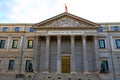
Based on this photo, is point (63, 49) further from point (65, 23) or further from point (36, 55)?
point (36, 55)

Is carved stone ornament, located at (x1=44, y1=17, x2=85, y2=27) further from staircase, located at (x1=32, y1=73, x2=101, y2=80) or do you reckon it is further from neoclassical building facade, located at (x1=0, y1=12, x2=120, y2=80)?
staircase, located at (x1=32, y1=73, x2=101, y2=80)

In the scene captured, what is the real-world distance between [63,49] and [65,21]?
6263 millimetres

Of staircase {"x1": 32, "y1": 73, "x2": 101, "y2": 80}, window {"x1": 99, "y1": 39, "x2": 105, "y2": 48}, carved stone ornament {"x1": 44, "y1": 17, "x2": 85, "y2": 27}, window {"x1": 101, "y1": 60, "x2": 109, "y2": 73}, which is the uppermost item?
carved stone ornament {"x1": 44, "y1": 17, "x2": 85, "y2": 27}

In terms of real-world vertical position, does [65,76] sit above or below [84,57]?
below

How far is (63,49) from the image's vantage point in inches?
1384

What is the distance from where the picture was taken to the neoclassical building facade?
Result: 3266 cm

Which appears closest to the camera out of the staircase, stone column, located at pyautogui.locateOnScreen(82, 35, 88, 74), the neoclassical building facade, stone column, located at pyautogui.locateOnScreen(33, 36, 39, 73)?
the staircase

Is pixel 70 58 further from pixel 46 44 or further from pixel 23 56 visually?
pixel 23 56

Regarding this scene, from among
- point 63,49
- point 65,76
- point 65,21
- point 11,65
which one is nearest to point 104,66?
point 65,76

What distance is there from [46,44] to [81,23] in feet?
29.5

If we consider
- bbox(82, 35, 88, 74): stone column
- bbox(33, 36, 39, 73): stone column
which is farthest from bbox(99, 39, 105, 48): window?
bbox(33, 36, 39, 73): stone column

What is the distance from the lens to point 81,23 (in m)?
35.5

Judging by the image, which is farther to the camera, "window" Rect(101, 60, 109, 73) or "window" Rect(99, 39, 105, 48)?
"window" Rect(99, 39, 105, 48)

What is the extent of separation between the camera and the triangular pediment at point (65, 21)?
35.4 metres
